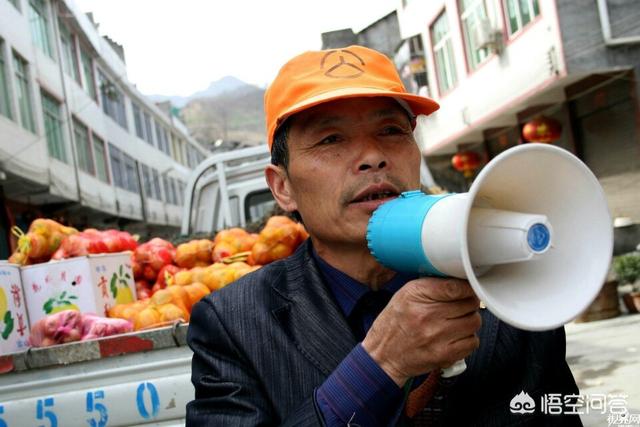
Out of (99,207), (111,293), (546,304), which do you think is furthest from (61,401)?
(99,207)

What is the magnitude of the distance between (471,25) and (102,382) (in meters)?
12.8

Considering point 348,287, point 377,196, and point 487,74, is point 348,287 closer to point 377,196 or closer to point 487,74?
point 377,196

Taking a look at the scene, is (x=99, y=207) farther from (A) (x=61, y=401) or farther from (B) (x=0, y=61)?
(A) (x=61, y=401)

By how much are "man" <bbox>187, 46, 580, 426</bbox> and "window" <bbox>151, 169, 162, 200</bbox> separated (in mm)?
32276

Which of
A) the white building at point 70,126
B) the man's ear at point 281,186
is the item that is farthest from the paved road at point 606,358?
the white building at point 70,126

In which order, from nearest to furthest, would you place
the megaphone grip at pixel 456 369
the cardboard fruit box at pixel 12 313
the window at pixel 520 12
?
the megaphone grip at pixel 456 369
the cardboard fruit box at pixel 12 313
the window at pixel 520 12

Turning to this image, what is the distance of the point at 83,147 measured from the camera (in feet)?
67.3

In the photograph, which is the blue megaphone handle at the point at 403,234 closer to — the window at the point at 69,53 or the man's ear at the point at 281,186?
the man's ear at the point at 281,186

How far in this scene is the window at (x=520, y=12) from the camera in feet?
36.0

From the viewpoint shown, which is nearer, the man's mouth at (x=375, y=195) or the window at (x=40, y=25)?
the man's mouth at (x=375, y=195)

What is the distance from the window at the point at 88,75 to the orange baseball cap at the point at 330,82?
72.3 feet

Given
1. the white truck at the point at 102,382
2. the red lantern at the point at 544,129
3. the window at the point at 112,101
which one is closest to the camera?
the white truck at the point at 102,382

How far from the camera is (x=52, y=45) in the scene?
692 inches

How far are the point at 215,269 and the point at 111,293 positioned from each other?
0.52 m
